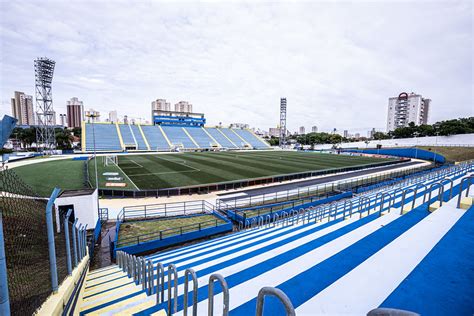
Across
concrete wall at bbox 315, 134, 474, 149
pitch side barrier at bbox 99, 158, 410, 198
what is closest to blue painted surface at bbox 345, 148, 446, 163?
concrete wall at bbox 315, 134, 474, 149

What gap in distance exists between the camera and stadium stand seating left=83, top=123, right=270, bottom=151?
60.4 metres

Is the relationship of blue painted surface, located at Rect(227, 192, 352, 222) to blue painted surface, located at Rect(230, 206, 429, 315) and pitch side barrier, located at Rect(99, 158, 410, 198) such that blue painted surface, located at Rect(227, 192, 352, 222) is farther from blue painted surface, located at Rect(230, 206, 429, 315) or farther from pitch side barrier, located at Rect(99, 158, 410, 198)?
blue painted surface, located at Rect(230, 206, 429, 315)

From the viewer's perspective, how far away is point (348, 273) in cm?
328

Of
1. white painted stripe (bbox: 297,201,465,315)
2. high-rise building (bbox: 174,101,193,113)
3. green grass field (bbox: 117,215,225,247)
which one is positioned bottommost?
green grass field (bbox: 117,215,225,247)

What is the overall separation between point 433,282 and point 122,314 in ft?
14.7

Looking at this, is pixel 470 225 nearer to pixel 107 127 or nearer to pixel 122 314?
pixel 122 314

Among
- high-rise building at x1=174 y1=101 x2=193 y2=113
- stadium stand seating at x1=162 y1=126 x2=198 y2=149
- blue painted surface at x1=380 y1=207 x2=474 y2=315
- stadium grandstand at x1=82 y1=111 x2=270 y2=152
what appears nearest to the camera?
blue painted surface at x1=380 y1=207 x2=474 y2=315

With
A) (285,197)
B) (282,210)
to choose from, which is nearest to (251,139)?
(285,197)

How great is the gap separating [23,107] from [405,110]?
209 meters

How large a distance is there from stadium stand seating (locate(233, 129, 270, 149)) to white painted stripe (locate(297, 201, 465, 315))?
7866 centimetres

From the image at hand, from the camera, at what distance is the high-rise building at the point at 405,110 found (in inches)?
4628

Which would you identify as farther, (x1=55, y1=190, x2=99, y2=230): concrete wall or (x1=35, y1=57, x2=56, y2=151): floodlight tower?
(x1=35, y1=57, x2=56, y2=151): floodlight tower

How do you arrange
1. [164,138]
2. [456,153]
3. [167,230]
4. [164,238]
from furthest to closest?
[164,138]
[456,153]
[164,238]
[167,230]

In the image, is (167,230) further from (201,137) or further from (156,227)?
(201,137)
